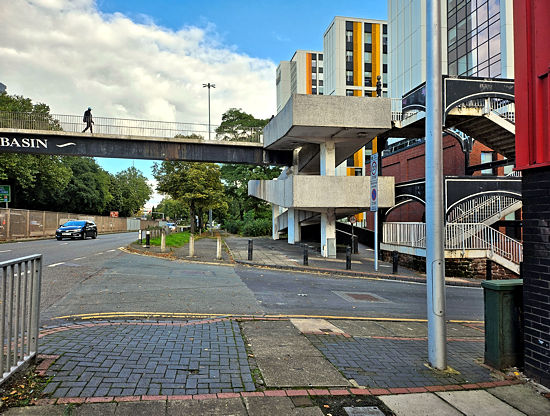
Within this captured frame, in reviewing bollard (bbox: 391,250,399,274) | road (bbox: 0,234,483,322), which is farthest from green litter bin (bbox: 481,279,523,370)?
bollard (bbox: 391,250,399,274)

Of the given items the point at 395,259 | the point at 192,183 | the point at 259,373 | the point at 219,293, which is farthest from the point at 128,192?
the point at 259,373

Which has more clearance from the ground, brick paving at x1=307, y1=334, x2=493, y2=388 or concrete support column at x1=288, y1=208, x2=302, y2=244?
concrete support column at x1=288, y1=208, x2=302, y2=244

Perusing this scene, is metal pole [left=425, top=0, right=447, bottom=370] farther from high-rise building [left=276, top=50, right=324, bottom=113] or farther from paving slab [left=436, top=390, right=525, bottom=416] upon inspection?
high-rise building [left=276, top=50, right=324, bottom=113]

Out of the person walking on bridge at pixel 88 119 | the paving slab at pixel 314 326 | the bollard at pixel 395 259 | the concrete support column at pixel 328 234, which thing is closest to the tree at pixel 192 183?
the person walking on bridge at pixel 88 119

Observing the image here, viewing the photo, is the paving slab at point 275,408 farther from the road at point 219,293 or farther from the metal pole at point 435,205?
the road at point 219,293

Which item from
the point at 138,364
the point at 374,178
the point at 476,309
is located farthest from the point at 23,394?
the point at 374,178

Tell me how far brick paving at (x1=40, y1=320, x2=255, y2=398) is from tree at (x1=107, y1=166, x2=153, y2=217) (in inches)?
2987

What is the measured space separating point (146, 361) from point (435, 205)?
13.7 feet

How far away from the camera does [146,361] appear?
4539 millimetres

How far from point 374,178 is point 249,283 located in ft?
28.4

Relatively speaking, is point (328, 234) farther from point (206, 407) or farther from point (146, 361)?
point (206, 407)

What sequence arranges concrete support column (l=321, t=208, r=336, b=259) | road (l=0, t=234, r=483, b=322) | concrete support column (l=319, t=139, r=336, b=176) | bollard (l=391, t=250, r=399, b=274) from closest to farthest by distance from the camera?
road (l=0, t=234, r=483, b=322), bollard (l=391, t=250, r=399, b=274), concrete support column (l=319, t=139, r=336, b=176), concrete support column (l=321, t=208, r=336, b=259)

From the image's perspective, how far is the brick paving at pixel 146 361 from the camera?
3842 millimetres

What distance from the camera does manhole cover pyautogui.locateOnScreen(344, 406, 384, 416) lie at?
141 inches
